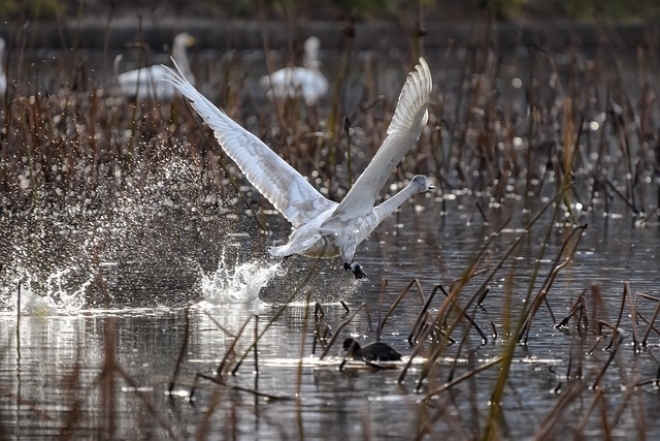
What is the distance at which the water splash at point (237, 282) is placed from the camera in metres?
8.98

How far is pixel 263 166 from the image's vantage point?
9.77 m

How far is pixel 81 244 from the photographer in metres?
10.2

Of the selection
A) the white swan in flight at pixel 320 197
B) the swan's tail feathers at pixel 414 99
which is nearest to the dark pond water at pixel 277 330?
the white swan in flight at pixel 320 197

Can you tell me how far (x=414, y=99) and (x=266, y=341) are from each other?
1.77m

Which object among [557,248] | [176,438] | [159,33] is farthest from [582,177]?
[159,33]

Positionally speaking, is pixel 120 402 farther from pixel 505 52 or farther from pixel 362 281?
pixel 505 52

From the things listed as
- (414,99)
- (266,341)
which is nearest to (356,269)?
(414,99)

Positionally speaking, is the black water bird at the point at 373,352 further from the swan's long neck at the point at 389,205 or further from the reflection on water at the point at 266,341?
the swan's long neck at the point at 389,205

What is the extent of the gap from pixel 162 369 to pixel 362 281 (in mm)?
3005

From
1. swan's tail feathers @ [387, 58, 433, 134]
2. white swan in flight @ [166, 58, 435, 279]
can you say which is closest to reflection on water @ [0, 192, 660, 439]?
white swan in flight @ [166, 58, 435, 279]

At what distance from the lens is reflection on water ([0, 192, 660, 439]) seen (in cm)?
594

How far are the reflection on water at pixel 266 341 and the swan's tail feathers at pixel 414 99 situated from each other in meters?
1.05

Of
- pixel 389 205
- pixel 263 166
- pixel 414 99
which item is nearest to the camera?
Answer: pixel 414 99

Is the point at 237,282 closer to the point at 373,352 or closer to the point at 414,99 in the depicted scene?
the point at 414,99
